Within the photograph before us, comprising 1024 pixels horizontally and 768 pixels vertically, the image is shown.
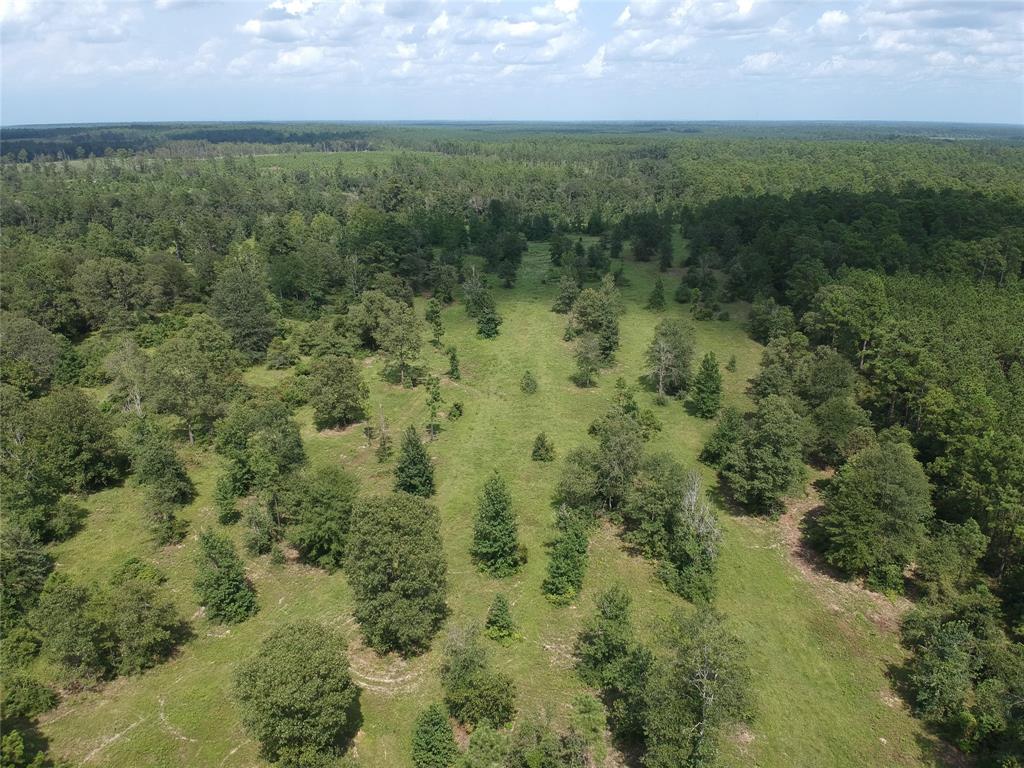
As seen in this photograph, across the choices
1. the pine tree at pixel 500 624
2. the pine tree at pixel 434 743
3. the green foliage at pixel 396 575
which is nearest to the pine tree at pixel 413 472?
the green foliage at pixel 396 575

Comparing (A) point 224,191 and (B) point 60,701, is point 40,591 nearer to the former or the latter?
(B) point 60,701

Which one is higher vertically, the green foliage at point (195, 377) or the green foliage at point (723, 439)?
the green foliage at point (195, 377)

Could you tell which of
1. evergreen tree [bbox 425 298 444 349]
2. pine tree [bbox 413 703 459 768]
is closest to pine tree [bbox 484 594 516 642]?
pine tree [bbox 413 703 459 768]

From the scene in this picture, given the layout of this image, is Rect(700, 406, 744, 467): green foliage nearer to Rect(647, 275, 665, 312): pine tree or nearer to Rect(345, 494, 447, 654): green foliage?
Rect(345, 494, 447, 654): green foliage

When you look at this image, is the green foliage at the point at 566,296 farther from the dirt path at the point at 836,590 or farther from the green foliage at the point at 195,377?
the dirt path at the point at 836,590

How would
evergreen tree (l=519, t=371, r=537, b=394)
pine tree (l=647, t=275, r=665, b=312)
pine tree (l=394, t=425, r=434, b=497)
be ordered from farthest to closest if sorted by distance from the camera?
pine tree (l=647, t=275, r=665, b=312) < evergreen tree (l=519, t=371, r=537, b=394) < pine tree (l=394, t=425, r=434, b=497)

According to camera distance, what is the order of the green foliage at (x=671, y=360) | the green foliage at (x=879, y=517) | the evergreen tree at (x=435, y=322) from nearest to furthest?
the green foliage at (x=879, y=517)
the green foliage at (x=671, y=360)
the evergreen tree at (x=435, y=322)
